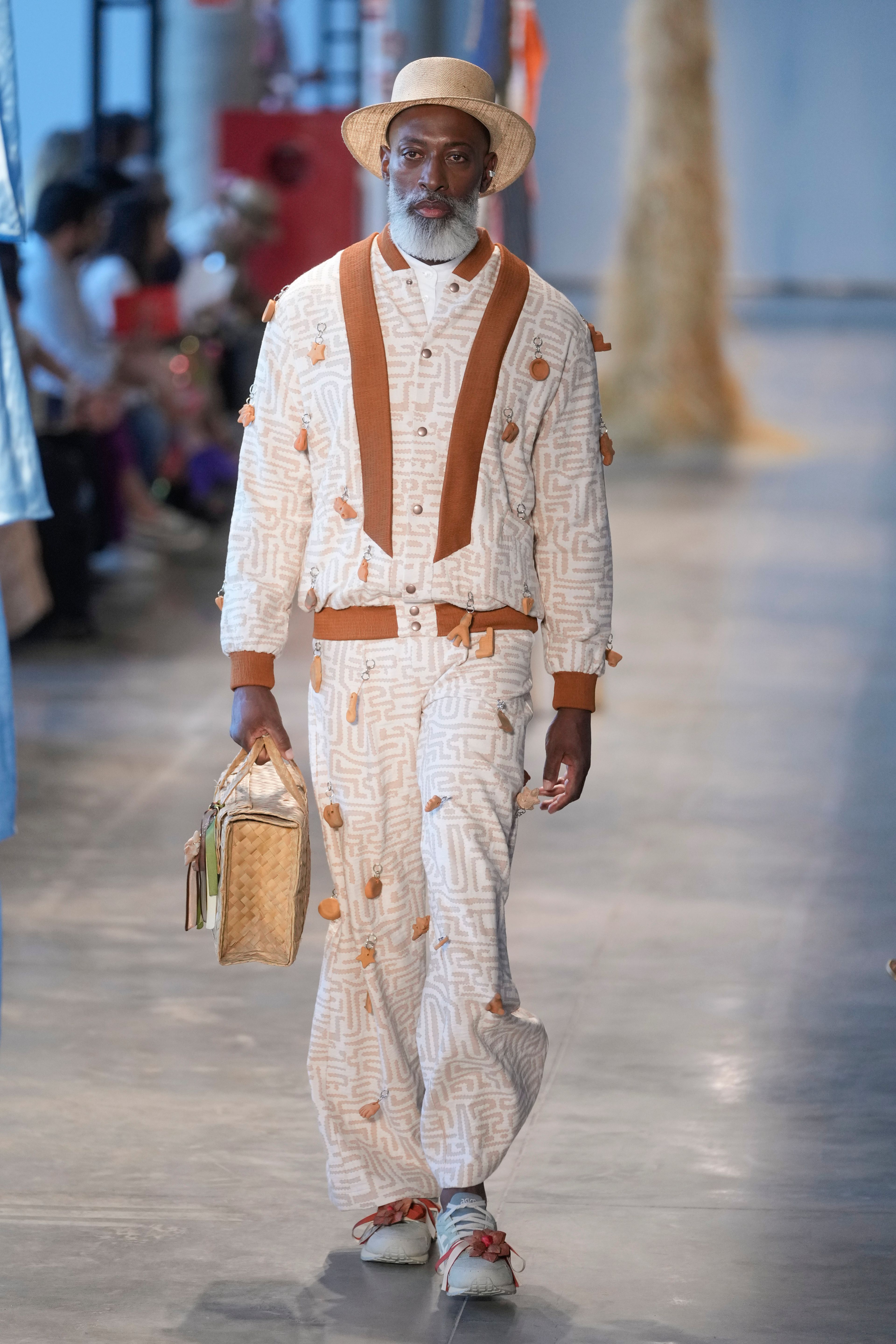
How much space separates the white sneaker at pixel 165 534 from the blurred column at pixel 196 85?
5065mm

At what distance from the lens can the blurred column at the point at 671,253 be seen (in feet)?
41.8

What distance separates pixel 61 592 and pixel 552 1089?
13.6 ft

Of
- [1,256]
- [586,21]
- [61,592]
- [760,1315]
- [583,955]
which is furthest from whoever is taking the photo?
[586,21]

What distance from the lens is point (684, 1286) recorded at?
111 inches

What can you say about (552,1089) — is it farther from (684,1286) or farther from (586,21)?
(586,21)

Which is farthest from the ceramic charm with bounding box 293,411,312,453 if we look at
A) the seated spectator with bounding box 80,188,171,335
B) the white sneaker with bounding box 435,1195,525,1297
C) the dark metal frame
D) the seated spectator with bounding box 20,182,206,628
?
the dark metal frame

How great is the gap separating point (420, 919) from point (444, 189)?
95 cm

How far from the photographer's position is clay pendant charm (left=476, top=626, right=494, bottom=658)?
282cm

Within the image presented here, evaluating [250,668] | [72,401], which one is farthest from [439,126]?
[72,401]

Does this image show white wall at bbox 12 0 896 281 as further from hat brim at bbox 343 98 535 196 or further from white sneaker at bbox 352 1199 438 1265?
white sneaker at bbox 352 1199 438 1265

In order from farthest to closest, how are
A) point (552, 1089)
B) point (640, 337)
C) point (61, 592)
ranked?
1. point (640, 337)
2. point (61, 592)
3. point (552, 1089)

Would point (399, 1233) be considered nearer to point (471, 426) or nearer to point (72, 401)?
point (471, 426)

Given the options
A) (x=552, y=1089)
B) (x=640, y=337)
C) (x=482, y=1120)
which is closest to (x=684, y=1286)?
(x=482, y=1120)

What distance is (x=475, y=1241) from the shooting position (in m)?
2.80
